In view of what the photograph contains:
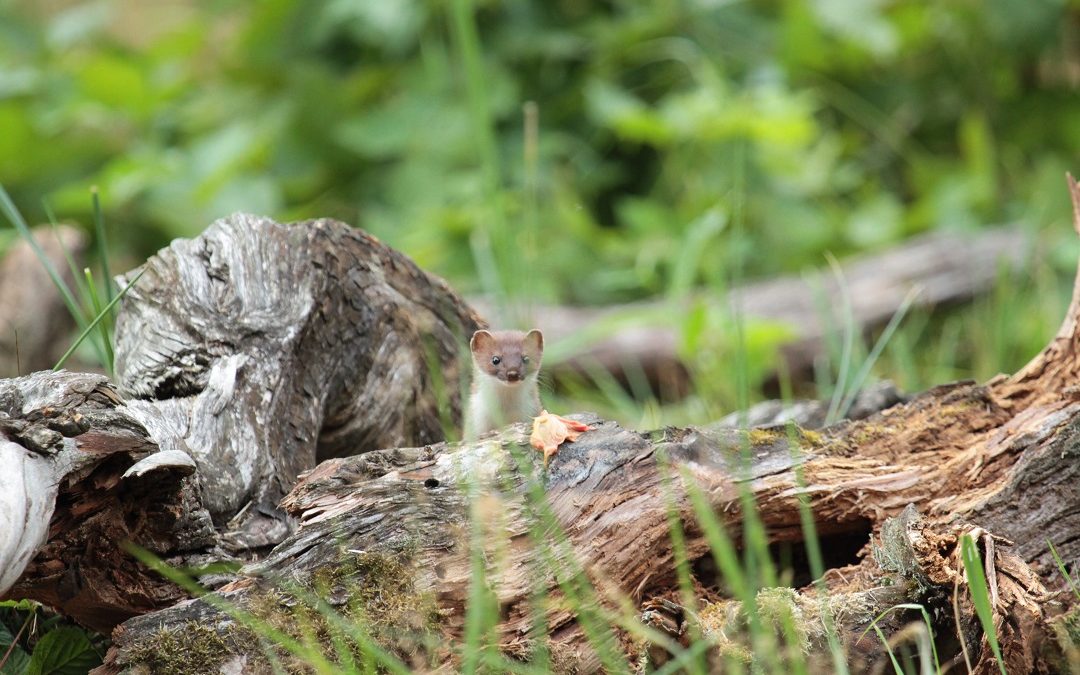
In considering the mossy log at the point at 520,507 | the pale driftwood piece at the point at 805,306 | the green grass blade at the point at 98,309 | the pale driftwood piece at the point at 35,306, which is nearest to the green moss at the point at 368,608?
the mossy log at the point at 520,507

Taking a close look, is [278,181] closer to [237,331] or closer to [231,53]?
[231,53]

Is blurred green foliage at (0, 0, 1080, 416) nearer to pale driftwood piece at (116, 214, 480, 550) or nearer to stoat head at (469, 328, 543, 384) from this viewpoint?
stoat head at (469, 328, 543, 384)

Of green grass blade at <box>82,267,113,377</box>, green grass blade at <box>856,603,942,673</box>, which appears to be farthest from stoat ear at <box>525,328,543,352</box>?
green grass blade at <box>856,603,942,673</box>

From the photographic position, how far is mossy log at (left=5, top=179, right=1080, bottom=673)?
2373mm

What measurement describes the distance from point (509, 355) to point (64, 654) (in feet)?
6.52

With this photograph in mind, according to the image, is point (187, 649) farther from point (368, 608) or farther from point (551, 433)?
point (551, 433)

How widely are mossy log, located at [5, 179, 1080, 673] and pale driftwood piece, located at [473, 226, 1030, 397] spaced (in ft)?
9.61

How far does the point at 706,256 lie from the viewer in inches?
264

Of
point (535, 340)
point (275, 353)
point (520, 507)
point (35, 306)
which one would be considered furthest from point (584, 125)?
point (520, 507)

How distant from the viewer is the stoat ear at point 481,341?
3.91 meters

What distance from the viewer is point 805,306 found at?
253 inches

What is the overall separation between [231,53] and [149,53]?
67 cm

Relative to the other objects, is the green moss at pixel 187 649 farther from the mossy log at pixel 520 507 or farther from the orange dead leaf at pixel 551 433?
the orange dead leaf at pixel 551 433

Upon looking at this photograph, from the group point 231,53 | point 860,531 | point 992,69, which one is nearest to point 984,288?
point 992,69
